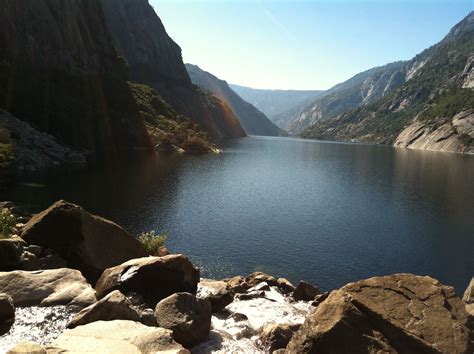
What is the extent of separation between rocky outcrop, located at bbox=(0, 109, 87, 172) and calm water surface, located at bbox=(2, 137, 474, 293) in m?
12.1

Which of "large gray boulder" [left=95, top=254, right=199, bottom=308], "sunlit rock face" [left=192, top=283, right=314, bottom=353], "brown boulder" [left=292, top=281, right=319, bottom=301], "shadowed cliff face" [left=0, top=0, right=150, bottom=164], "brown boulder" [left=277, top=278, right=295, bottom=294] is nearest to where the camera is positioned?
"sunlit rock face" [left=192, top=283, right=314, bottom=353]

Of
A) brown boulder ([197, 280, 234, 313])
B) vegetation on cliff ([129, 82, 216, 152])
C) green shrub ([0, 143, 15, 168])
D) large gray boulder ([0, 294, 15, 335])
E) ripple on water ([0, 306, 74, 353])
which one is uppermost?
vegetation on cliff ([129, 82, 216, 152])

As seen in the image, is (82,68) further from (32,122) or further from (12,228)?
(12,228)

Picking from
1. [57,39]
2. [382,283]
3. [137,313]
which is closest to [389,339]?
[382,283]

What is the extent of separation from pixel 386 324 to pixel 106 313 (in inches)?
427

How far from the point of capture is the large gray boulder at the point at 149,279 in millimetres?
20734

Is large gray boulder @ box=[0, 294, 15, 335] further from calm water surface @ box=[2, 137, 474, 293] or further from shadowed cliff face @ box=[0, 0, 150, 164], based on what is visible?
shadowed cliff face @ box=[0, 0, 150, 164]

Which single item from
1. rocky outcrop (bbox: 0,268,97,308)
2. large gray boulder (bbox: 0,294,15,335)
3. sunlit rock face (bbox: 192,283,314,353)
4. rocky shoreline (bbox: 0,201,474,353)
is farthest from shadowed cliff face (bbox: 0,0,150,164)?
large gray boulder (bbox: 0,294,15,335)

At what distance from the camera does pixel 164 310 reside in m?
18.1

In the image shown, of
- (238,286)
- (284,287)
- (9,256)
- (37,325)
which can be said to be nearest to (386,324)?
(37,325)

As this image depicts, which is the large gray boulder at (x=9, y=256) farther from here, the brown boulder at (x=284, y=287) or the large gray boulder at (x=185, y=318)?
the brown boulder at (x=284, y=287)

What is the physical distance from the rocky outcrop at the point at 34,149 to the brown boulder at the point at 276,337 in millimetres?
74203

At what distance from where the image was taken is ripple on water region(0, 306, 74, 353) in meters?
15.8

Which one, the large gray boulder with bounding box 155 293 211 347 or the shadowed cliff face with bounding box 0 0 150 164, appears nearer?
the large gray boulder with bounding box 155 293 211 347
